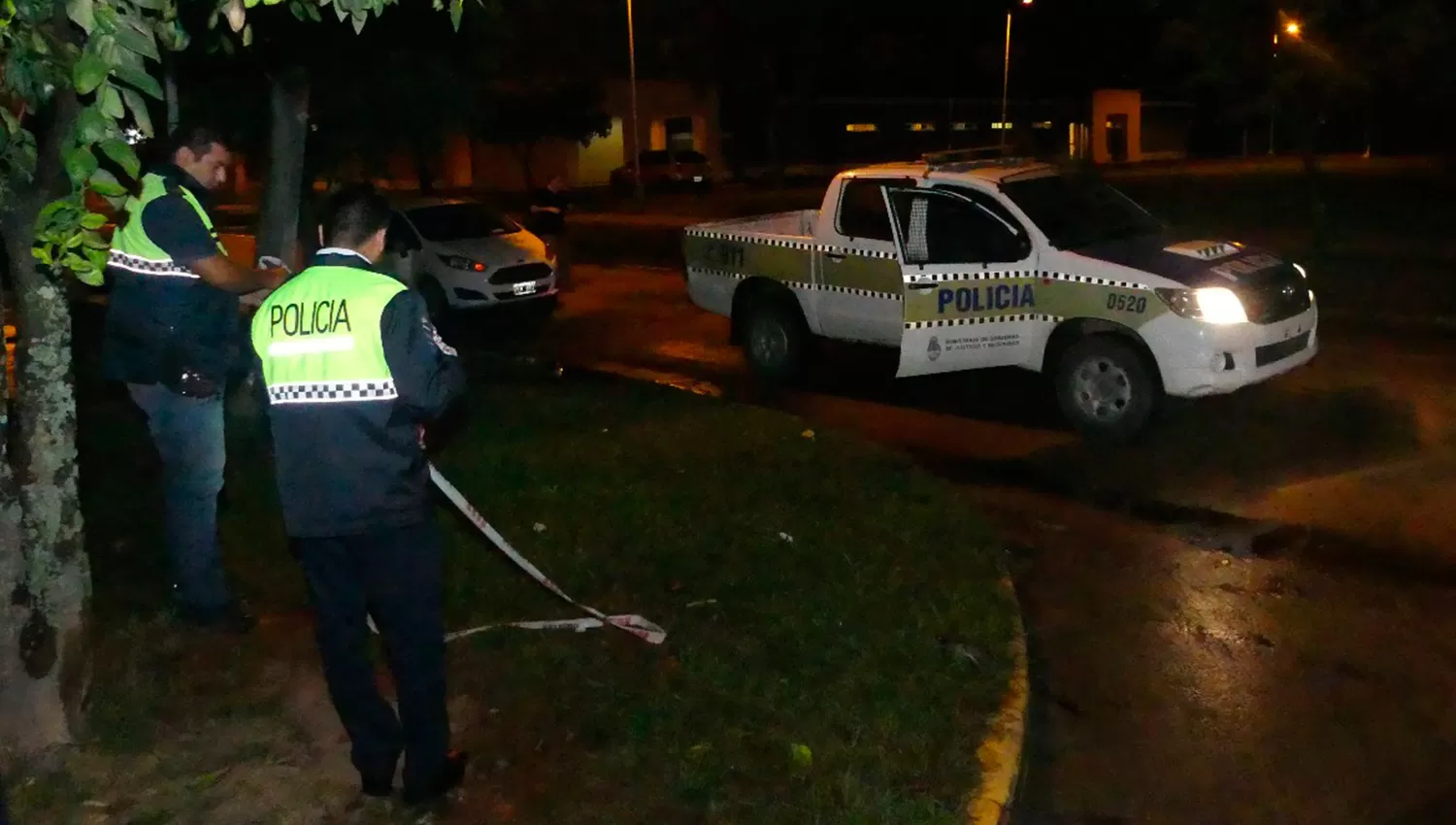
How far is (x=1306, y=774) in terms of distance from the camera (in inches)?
192

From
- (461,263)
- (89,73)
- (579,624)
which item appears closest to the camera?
(89,73)

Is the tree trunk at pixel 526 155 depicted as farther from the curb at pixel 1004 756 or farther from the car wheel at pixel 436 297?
the curb at pixel 1004 756

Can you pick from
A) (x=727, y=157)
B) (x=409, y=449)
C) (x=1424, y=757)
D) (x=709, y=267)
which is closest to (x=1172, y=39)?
(x=709, y=267)

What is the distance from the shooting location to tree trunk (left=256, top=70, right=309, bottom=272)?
909 cm

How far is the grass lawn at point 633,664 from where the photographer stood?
446 centimetres

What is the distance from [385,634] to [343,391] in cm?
76

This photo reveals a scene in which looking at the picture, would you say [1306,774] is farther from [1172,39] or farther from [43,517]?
[1172,39]

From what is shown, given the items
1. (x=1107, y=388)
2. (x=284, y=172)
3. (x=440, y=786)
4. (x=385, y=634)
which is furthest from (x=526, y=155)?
(x=385, y=634)

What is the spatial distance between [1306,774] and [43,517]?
4340mm

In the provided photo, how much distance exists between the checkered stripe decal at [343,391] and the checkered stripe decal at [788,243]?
6.97 metres

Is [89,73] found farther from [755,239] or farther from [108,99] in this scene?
[755,239]

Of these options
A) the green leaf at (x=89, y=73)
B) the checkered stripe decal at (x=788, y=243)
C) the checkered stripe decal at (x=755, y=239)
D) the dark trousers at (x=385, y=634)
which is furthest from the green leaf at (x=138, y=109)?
the checkered stripe decal at (x=755, y=239)

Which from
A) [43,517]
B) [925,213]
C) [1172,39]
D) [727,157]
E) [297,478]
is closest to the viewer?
[297,478]

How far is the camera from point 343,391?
386 centimetres
